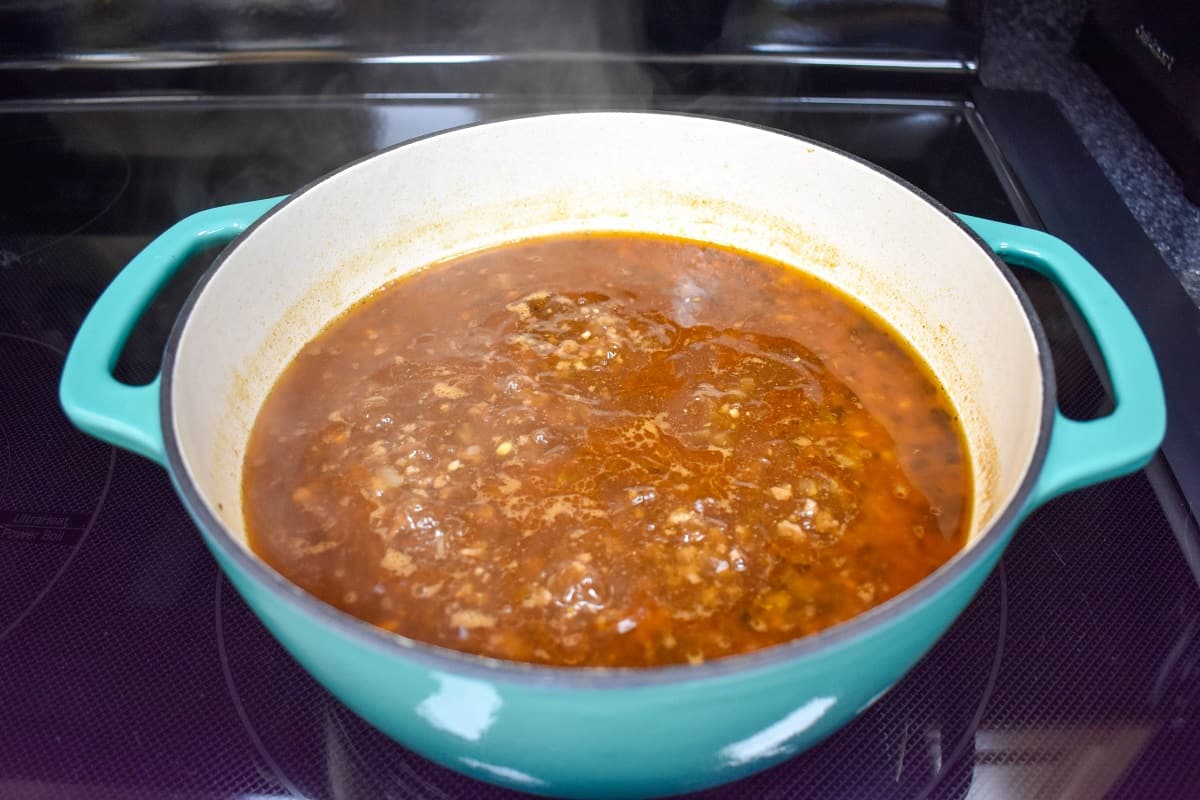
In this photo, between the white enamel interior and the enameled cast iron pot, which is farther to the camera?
the white enamel interior

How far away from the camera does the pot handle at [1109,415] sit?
3.18ft

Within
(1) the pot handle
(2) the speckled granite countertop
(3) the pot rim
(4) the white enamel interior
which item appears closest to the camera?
(3) the pot rim

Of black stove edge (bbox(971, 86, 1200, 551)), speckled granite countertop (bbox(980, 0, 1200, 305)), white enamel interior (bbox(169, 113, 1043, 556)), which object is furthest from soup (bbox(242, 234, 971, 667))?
speckled granite countertop (bbox(980, 0, 1200, 305))

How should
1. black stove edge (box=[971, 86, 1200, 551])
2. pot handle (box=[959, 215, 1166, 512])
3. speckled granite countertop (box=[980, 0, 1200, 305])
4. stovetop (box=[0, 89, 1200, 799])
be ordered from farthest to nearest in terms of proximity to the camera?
speckled granite countertop (box=[980, 0, 1200, 305]), black stove edge (box=[971, 86, 1200, 551]), stovetop (box=[0, 89, 1200, 799]), pot handle (box=[959, 215, 1166, 512])

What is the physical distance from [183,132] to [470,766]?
1.65 meters

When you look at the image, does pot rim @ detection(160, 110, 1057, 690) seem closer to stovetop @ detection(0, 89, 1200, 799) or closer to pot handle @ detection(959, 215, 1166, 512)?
pot handle @ detection(959, 215, 1166, 512)

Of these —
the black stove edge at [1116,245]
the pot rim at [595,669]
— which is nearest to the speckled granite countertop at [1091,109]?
the black stove edge at [1116,245]

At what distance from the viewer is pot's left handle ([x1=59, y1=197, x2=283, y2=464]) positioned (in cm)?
103

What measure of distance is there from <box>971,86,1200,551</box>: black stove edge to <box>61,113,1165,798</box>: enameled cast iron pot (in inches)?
12.2

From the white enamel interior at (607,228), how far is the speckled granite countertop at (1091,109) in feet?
1.93

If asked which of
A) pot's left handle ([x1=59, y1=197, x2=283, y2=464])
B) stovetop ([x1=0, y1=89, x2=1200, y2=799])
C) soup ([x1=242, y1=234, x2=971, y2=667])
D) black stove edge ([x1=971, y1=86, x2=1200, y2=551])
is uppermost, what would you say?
pot's left handle ([x1=59, y1=197, x2=283, y2=464])

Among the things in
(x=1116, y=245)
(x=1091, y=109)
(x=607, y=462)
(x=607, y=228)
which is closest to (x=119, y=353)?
(x=607, y=462)

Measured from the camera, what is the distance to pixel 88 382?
3.44ft

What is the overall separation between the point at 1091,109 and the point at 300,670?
1.93m
